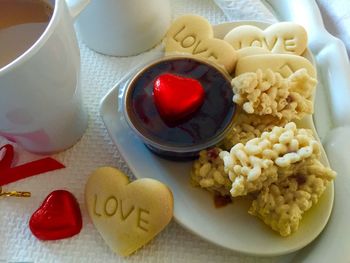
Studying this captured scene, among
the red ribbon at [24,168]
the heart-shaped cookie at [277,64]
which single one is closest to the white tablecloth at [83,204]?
the red ribbon at [24,168]

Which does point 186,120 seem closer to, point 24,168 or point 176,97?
point 176,97

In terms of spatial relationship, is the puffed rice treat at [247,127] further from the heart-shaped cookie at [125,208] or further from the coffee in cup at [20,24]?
the coffee in cup at [20,24]

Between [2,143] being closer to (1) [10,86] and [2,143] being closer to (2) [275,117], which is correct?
(1) [10,86]

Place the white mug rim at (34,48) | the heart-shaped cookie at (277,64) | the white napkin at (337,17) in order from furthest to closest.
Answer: the white napkin at (337,17)
the heart-shaped cookie at (277,64)
the white mug rim at (34,48)

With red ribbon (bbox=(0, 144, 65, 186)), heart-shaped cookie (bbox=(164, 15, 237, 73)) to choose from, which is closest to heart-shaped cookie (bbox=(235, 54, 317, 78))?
heart-shaped cookie (bbox=(164, 15, 237, 73))

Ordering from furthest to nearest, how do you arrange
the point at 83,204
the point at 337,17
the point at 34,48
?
the point at 337,17 < the point at 83,204 < the point at 34,48

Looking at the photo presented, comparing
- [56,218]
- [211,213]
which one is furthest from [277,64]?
[56,218]
